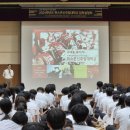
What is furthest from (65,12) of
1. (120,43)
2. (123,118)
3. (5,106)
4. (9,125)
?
(9,125)

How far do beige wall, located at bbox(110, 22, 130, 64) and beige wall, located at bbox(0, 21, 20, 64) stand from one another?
3752 millimetres

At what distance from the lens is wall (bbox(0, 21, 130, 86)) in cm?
1592

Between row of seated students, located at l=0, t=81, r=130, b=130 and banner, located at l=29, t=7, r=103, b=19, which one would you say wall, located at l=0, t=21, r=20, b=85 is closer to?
banner, located at l=29, t=7, r=103, b=19

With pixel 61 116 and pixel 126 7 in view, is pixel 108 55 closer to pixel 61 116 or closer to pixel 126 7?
pixel 126 7

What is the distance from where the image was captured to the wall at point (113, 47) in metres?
15.9

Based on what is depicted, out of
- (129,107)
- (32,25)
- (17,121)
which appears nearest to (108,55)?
(32,25)

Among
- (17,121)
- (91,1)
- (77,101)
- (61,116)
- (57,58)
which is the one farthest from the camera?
(57,58)

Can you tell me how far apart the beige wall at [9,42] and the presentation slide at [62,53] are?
778 millimetres

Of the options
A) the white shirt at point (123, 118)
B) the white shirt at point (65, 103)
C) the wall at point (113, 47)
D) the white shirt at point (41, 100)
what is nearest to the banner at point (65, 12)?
the wall at point (113, 47)

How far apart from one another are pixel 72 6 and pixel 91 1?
1.06 m

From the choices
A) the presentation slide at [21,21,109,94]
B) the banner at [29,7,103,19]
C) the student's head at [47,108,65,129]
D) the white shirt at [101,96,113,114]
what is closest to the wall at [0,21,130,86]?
the presentation slide at [21,21,109,94]

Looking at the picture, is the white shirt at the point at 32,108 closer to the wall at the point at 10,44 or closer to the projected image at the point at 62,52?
the projected image at the point at 62,52

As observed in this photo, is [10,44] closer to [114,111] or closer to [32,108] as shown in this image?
[32,108]

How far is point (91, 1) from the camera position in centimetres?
1422
